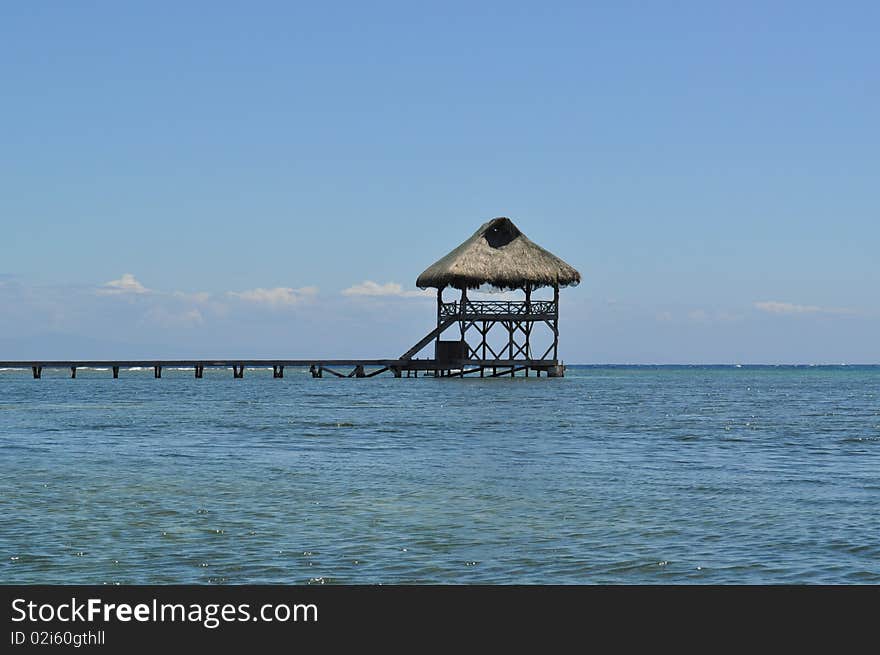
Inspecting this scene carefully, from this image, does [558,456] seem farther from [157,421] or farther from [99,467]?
[157,421]

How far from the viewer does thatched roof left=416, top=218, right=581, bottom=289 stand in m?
62.7

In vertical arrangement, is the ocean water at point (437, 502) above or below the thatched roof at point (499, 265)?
below

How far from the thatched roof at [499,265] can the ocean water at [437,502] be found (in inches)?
1211

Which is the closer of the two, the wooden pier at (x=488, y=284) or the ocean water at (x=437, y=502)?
the ocean water at (x=437, y=502)

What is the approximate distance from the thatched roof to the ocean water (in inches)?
1211

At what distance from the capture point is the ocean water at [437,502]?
10789 mm

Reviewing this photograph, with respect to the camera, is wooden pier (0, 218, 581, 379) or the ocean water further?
wooden pier (0, 218, 581, 379)

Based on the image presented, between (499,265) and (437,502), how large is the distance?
4855cm

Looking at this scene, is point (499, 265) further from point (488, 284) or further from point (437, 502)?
point (437, 502)

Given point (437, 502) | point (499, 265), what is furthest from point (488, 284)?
point (437, 502)

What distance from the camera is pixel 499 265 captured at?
63.2 m
